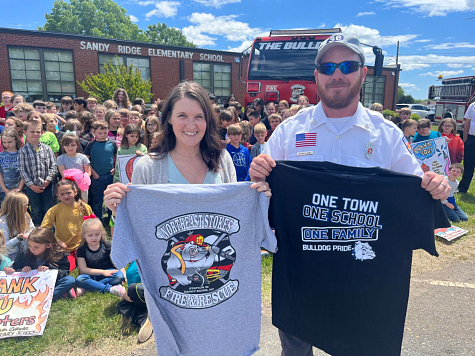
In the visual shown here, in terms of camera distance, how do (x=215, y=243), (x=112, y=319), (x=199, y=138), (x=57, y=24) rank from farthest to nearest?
(x=57, y=24) < (x=112, y=319) < (x=199, y=138) < (x=215, y=243)

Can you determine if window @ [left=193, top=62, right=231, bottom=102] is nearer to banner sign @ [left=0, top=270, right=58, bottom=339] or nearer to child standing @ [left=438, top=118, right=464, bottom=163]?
child standing @ [left=438, top=118, right=464, bottom=163]

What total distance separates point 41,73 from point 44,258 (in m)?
A: 17.5

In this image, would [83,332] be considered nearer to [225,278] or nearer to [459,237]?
[225,278]

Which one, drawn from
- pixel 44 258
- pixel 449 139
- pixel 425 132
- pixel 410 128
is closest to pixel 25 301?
pixel 44 258

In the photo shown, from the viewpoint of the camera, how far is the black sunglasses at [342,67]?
7.18 feet

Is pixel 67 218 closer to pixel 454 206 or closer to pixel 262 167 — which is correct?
pixel 262 167

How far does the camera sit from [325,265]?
6.82 ft

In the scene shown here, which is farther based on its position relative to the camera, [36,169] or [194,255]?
[36,169]

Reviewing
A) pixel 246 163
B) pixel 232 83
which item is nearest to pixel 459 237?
pixel 246 163

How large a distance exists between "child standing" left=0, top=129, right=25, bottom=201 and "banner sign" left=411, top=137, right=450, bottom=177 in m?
7.09

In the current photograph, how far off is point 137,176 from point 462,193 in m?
8.63

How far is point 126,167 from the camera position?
191 inches

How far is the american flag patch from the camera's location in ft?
7.44

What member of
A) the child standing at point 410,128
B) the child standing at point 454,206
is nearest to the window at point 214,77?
the child standing at point 410,128
